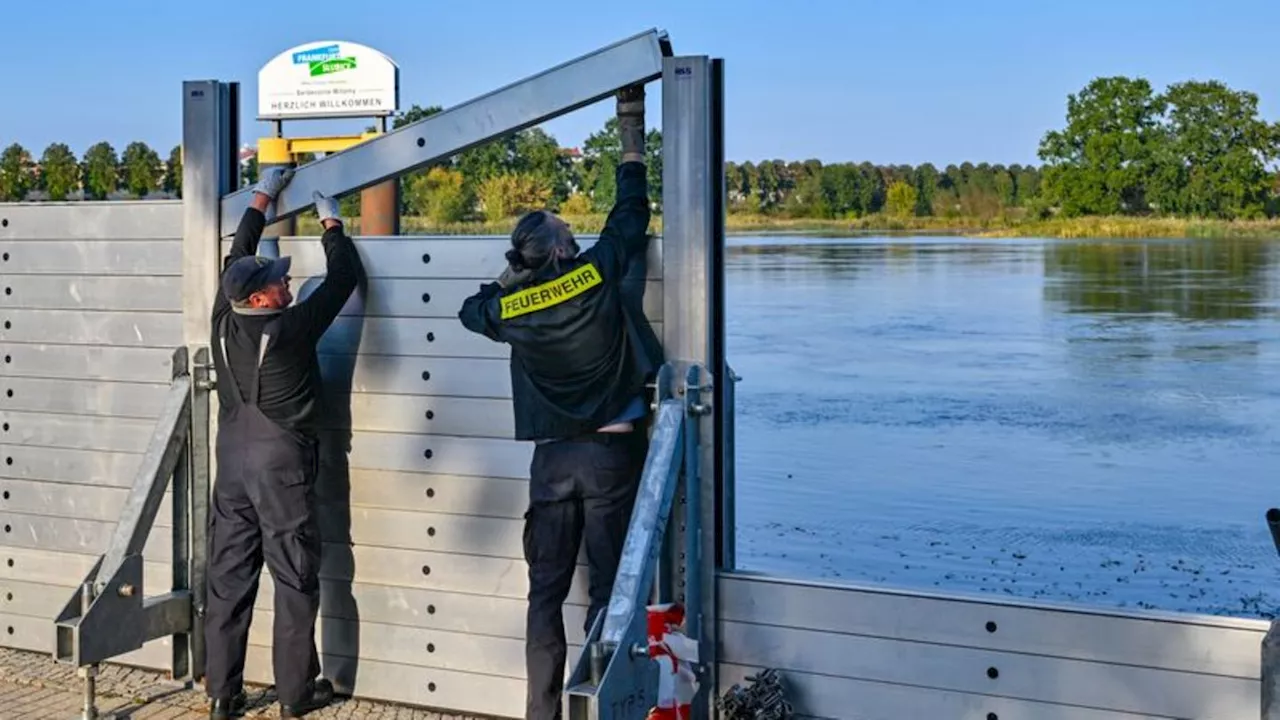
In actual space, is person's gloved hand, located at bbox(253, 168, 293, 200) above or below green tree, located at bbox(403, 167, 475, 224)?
below

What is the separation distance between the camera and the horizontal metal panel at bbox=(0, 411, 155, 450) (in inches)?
273

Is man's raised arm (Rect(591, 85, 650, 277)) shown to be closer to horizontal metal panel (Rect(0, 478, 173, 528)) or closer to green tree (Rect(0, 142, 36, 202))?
horizontal metal panel (Rect(0, 478, 173, 528))

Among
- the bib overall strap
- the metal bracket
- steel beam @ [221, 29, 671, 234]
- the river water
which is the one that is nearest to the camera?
the metal bracket

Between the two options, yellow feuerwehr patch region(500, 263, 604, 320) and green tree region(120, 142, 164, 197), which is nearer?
yellow feuerwehr patch region(500, 263, 604, 320)

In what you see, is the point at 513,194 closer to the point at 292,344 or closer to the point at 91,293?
the point at 91,293

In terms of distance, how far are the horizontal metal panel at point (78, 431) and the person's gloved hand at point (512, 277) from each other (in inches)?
77.9

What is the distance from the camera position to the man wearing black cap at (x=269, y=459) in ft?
19.9

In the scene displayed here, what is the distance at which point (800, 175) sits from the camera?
2045cm

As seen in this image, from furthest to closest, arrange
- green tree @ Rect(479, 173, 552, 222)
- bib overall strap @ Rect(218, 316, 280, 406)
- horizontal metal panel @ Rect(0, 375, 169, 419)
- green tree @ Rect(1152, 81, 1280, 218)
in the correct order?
green tree @ Rect(1152, 81, 1280, 218)
green tree @ Rect(479, 173, 552, 222)
horizontal metal panel @ Rect(0, 375, 169, 419)
bib overall strap @ Rect(218, 316, 280, 406)

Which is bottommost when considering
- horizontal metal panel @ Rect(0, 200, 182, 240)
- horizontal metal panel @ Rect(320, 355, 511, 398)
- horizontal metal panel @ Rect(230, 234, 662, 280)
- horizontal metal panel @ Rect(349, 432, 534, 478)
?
horizontal metal panel @ Rect(349, 432, 534, 478)

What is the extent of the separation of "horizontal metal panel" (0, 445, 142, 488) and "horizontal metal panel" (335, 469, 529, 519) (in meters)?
0.95

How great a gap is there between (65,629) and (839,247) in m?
38.0

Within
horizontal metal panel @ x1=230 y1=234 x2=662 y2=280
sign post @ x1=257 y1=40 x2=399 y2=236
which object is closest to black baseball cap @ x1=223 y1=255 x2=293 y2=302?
horizontal metal panel @ x1=230 y1=234 x2=662 y2=280

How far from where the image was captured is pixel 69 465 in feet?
23.3
